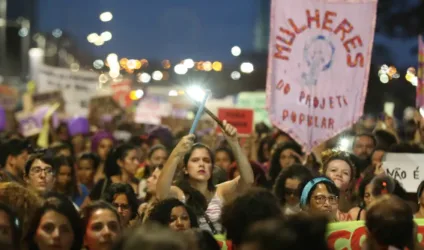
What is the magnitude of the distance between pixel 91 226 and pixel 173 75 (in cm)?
7379

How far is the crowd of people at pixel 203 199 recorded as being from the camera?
4305 millimetres

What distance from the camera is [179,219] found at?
626cm

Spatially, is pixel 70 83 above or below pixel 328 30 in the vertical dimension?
below

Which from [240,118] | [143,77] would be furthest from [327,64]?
[143,77]

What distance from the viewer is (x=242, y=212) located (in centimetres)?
532

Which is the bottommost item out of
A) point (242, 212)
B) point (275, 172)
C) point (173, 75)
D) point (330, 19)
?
point (173, 75)

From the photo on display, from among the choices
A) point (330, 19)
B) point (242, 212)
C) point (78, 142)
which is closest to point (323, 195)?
point (242, 212)

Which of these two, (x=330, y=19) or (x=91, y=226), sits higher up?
(x=330, y=19)

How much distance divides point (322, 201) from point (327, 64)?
2936mm

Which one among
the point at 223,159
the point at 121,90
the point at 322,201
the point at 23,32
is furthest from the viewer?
the point at 23,32

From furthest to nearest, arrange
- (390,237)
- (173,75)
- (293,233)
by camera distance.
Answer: (173,75) → (390,237) → (293,233)

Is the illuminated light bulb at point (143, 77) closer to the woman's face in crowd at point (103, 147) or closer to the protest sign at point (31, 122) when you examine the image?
the protest sign at point (31, 122)

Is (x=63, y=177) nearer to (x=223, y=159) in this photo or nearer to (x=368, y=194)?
(x=223, y=159)

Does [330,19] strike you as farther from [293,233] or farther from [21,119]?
[21,119]
